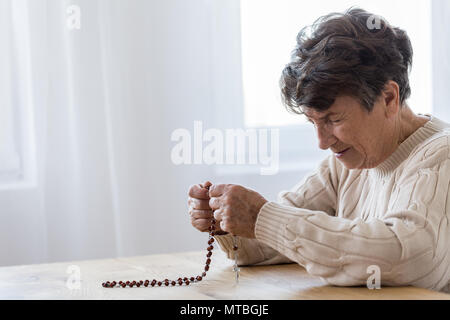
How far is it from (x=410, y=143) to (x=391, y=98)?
11cm

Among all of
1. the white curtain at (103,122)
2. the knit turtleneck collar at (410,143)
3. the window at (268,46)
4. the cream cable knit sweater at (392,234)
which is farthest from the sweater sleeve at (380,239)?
the window at (268,46)

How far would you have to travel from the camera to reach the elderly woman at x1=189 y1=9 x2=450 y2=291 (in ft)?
4.01

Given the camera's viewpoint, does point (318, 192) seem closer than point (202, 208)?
No

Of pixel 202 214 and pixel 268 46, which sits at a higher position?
pixel 268 46

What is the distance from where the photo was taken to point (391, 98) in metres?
1.43

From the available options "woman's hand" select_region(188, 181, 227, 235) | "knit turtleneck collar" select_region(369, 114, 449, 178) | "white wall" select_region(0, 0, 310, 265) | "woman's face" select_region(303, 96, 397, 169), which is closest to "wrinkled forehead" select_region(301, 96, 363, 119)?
"woman's face" select_region(303, 96, 397, 169)

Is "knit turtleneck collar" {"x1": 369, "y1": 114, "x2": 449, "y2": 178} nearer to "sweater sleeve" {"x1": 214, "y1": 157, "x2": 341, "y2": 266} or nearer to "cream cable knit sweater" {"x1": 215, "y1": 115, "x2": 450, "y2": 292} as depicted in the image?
"cream cable knit sweater" {"x1": 215, "y1": 115, "x2": 450, "y2": 292}

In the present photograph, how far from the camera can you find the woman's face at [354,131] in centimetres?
140

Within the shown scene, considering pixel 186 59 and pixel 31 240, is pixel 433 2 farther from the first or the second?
pixel 31 240

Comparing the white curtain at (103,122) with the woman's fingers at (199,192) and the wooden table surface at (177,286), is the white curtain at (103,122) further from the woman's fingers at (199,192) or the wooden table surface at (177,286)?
the woman's fingers at (199,192)

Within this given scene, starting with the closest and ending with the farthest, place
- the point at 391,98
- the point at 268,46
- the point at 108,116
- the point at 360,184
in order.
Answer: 1. the point at 391,98
2. the point at 360,184
3. the point at 108,116
4. the point at 268,46

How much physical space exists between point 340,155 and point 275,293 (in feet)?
1.30

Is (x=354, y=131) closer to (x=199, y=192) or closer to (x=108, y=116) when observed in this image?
(x=199, y=192)

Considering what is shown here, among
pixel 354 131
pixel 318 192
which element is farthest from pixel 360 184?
pixel 354 131
